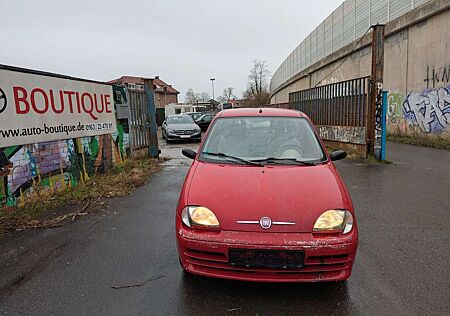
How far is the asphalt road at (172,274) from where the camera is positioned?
2771 millimetres

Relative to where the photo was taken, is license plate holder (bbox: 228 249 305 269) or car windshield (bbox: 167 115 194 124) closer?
license plate holder (bbox: 228 249 305 269)

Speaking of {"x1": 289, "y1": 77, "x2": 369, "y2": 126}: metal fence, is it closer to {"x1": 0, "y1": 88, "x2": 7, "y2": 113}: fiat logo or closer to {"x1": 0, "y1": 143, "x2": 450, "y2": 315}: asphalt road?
{"x1": 0, "y1": 143, "x2": 450, "y2": 315}: asphalt road

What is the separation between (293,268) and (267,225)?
1.28ft

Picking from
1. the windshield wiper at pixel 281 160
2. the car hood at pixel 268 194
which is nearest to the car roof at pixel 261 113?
the windshield wiper at pixel 281 160

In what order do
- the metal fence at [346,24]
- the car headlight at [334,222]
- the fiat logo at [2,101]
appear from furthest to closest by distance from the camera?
1. the metal fence at [346,24]
2. the fiat logo at [2,101]
3. the car headlight at [334,222]

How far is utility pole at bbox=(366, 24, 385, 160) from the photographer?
9086mm

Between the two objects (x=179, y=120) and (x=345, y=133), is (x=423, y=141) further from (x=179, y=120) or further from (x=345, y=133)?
(x=179, y=120)

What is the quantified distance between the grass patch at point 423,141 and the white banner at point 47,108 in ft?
37.9

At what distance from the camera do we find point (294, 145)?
391cm

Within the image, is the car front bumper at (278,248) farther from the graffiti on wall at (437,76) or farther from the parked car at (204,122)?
the parked car at (204,122)

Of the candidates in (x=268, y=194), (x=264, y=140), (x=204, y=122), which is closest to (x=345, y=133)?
(x=264, y=140)

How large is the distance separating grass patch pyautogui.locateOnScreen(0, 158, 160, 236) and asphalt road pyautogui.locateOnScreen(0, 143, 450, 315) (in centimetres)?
39

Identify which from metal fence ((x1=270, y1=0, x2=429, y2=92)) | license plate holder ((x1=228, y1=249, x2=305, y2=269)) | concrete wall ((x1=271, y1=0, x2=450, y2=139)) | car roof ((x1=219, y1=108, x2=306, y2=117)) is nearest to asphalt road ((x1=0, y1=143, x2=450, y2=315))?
license plate holder ((x1=228, y1=249, x2=305, y2=269))

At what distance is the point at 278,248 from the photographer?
2.57m
